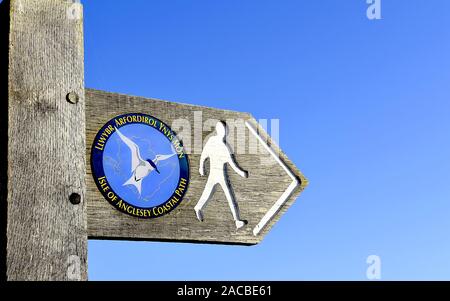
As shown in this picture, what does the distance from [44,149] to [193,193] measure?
33.6 inches

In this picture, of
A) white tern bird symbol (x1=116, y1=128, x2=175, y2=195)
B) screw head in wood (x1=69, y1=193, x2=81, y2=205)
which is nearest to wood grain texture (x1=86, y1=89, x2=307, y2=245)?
white tern bird symbol (x1=116, y1=128, x2=175, y2=195)

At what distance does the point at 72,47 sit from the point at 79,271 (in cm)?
84

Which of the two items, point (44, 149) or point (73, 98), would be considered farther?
point (73, 98)

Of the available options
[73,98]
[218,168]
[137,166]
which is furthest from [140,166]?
[73,98]

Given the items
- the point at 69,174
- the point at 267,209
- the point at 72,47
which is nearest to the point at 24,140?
the point at 69,174

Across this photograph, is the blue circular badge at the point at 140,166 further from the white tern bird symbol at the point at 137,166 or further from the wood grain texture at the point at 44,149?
the wood grain texture at the point at 44,149

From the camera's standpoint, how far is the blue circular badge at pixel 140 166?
3.25 metres

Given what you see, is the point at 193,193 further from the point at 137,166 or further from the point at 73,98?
the point at 73,98

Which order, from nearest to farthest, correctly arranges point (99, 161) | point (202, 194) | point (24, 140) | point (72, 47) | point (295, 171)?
point (24, 140) → point (72, 47) → point (99, 161) → point (202, 194) → point (295, 171)

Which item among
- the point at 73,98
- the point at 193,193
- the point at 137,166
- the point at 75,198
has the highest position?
the point at 73,98

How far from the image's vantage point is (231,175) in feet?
11.8

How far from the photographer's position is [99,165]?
3.23 metres

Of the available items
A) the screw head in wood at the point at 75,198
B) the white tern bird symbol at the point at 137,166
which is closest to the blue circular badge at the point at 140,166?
the white tern bird symbol at the point at 137,166
